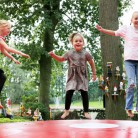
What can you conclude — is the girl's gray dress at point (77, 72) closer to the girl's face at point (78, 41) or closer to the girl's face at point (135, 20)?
the girl's face at point (78, 41)

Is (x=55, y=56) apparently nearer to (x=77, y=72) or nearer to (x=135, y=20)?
(x=77, y=72)

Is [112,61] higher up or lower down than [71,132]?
higher up

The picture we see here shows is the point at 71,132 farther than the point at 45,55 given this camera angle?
No

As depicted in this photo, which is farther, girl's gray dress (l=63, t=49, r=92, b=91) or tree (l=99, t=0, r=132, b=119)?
tree (l=99, t=0, r=132, b=119)

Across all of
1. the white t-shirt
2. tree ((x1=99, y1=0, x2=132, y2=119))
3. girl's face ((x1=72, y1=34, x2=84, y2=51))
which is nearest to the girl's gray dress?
girl's face ((x1=72, y1=34, x2=84, y2=51))

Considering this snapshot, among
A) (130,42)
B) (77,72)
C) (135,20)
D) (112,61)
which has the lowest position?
(77,72)

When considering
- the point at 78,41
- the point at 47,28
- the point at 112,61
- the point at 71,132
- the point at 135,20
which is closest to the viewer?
the point at 71,132

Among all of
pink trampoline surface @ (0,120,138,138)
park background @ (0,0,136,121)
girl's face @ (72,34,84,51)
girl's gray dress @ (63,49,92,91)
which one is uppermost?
park background @ (0,0,136,121)

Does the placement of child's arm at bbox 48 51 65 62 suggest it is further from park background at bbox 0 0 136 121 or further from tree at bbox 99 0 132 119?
park background at bbox 0 0 136 121

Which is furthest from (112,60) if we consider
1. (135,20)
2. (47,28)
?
(47,28)

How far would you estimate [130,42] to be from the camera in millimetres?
5340

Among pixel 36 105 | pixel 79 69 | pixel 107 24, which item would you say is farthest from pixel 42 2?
pixel 79 69

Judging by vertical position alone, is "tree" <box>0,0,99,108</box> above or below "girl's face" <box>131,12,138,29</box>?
above

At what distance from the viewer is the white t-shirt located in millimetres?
5223
